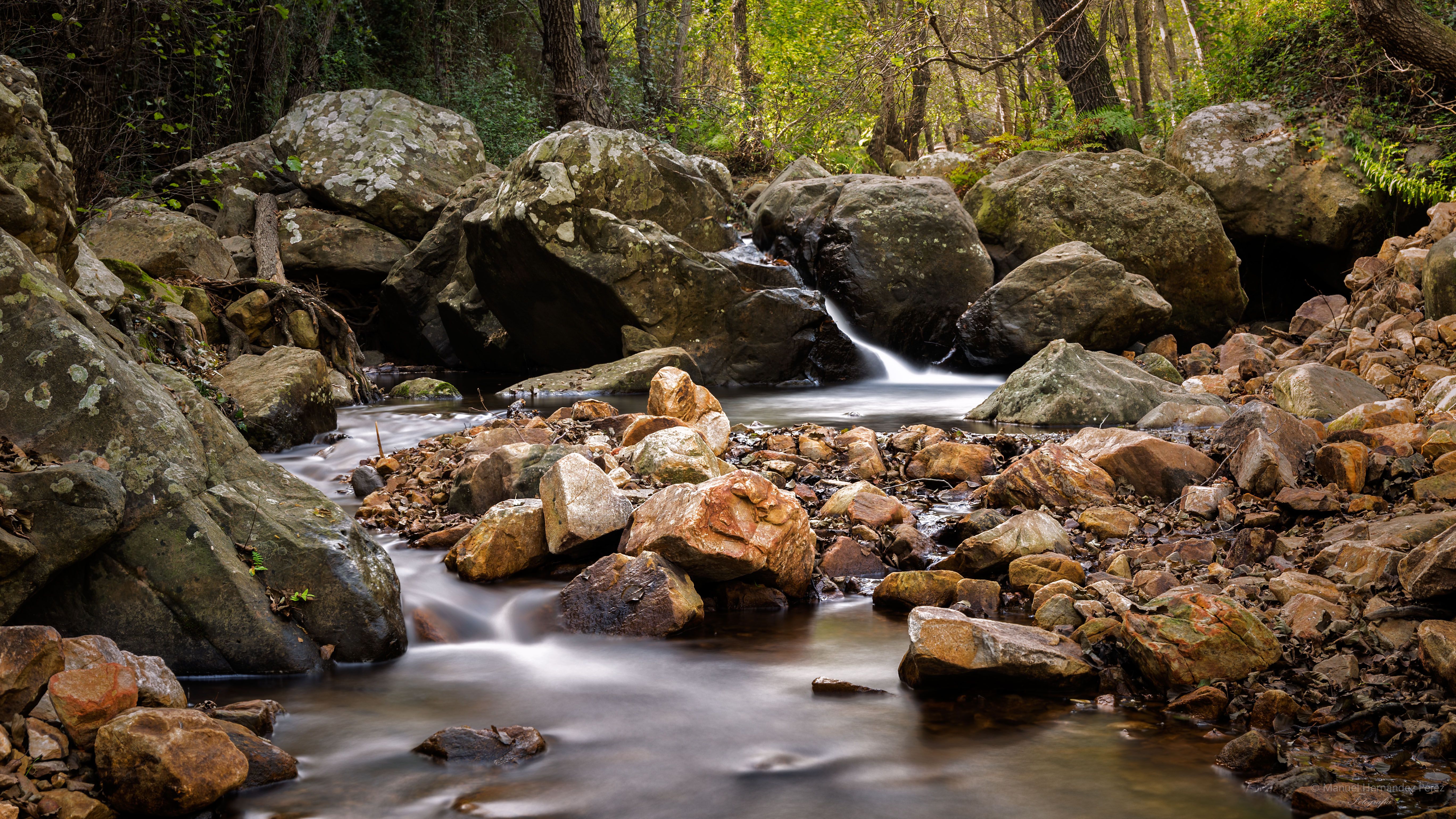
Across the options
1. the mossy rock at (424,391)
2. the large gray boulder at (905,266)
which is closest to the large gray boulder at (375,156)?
the mossy rock at (424,391)

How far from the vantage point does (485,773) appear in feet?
8.75

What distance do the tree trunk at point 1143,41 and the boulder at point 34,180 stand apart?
19169 millimetres

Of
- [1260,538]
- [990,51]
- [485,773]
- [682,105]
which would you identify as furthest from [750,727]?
[682,105]

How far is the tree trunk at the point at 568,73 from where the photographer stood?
13461 millimetres

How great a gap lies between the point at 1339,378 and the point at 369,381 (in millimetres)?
9661

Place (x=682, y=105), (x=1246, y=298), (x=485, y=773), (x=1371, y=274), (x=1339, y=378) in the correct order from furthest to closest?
(x=682, y=105)
(x=1246, y=298)
(x=1371, y=274)
(x=1339, y=378)
(x=485, y=773)

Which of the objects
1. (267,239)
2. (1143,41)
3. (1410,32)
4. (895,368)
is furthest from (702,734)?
(1143,41)

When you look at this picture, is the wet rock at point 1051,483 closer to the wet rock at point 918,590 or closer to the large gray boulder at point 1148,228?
the wet rock at point 918,590

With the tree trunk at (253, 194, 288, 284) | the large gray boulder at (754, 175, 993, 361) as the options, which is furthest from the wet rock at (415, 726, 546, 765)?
the large gray boulder at (754, 175, 993, 361)

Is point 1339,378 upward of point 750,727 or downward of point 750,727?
upward

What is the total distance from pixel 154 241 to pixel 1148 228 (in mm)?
11951

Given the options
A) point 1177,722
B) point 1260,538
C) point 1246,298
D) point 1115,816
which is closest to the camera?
point 1115,816

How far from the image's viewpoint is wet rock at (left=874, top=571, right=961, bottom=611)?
12.9 ft

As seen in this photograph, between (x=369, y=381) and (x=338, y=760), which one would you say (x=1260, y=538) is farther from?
(x=369, y=381)
